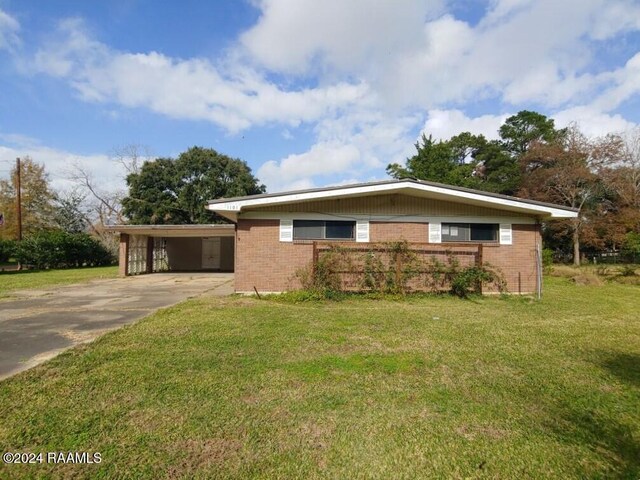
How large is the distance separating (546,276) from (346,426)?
16468 millimetres

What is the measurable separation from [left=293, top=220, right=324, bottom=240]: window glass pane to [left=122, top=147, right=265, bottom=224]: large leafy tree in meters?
21.9

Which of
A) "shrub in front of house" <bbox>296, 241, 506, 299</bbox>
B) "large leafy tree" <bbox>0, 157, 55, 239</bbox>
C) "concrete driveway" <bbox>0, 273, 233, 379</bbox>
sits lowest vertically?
"concrete driveway" <bbox>0, 273, 233, 379</bbox>

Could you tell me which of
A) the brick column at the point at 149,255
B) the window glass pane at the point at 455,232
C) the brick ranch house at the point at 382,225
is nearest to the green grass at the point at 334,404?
the brick ranch house at the point at 382,225

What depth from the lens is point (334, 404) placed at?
3182 mm

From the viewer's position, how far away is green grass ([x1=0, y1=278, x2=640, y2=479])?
92.7 inches

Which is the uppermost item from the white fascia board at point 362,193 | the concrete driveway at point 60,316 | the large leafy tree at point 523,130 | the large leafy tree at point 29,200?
the large leafy tree at point 523,130

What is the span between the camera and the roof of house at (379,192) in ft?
30.9

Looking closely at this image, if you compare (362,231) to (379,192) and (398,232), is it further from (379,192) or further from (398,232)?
(379,192)

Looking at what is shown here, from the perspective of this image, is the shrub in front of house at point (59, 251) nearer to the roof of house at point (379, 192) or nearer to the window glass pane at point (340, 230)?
the roof of house at point (379, 192)

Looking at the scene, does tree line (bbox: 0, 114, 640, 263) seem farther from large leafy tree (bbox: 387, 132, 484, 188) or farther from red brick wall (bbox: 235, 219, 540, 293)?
red brick wall (bbox: 235, 219, 540, 293)

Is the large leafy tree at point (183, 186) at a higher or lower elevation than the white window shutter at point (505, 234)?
higher

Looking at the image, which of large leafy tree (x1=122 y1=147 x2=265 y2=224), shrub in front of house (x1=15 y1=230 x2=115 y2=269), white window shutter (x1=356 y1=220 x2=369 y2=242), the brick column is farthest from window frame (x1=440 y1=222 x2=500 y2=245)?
large leafy tree (x1=122 y1=147 x2=265 y2=224)

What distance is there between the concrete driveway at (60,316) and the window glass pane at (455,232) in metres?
7.53

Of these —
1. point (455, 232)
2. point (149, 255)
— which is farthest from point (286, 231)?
point (149, 255)
